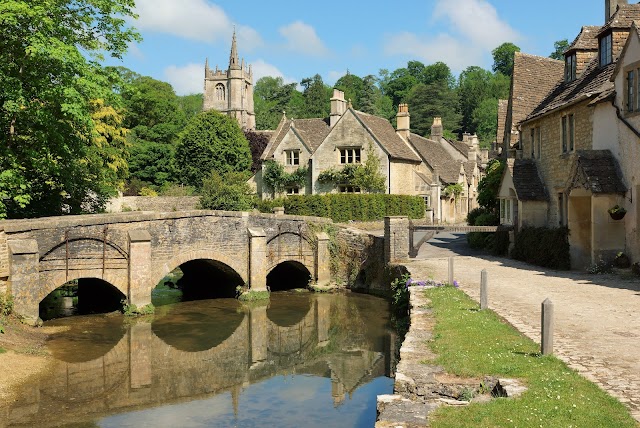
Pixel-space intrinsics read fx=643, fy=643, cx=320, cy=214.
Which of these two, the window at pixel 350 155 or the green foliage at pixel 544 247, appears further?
the window at pixel 350 155

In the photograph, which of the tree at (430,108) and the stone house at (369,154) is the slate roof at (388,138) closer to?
the stone house at (369,154)

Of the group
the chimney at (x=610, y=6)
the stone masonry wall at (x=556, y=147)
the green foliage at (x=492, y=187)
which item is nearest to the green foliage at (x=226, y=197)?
the green foliage at (x=492, y=187)

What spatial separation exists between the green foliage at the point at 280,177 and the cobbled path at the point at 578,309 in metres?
25.0

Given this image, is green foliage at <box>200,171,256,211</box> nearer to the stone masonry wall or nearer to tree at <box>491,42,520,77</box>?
the stone masonry wall

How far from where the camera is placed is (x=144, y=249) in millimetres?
21156

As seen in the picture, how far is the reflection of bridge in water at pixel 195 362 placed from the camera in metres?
12.5

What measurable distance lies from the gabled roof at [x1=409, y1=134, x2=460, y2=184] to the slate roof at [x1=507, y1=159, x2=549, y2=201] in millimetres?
23566

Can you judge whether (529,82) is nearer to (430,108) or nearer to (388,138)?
(388,138)

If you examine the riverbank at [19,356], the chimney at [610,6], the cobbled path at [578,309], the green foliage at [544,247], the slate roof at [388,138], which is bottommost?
the riverbank at [19,356]

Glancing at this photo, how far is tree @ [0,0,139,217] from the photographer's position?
1775 cm

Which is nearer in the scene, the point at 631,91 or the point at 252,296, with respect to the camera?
the point at 631,91

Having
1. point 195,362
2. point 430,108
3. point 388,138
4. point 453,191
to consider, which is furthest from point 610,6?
point 430,108

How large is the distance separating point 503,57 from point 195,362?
431ft

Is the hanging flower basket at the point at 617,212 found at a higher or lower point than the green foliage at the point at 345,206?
lower
